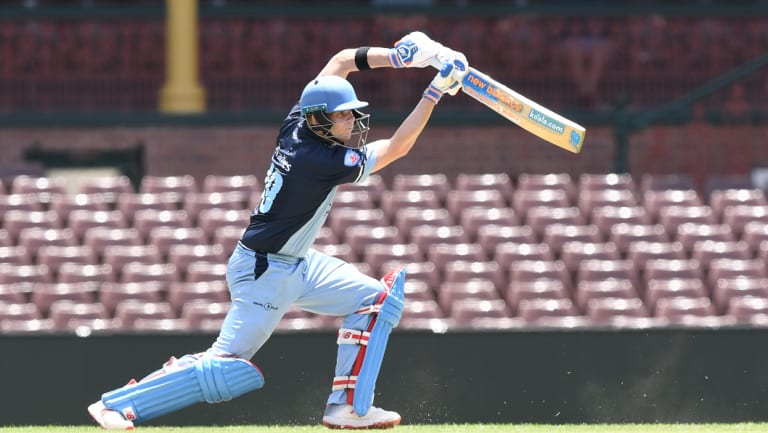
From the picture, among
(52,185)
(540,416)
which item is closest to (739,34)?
(52,185)

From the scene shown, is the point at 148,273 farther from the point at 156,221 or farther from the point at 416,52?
A: the point at 416,52

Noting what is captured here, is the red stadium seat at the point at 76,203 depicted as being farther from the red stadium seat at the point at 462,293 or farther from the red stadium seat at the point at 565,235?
the red stadium seat at the point at 565,235

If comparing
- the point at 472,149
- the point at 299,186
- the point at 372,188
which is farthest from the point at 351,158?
the point at 472,149

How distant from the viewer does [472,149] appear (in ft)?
44.8

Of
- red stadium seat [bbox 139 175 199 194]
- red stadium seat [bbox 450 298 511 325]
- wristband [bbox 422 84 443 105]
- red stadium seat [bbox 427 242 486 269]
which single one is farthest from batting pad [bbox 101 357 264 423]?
red stadium seat [bbox 139 175 199 194]

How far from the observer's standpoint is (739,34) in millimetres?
15039

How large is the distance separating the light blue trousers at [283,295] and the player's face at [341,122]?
1.93 feet

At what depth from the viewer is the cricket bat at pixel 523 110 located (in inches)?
260

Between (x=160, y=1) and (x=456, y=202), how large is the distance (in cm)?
513

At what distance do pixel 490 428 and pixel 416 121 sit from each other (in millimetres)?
1560

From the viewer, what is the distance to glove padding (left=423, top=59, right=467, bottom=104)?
6465mm

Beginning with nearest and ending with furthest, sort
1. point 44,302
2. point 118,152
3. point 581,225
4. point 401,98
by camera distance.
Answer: point 44,302, point 581,225, point 118,152, point 401,98

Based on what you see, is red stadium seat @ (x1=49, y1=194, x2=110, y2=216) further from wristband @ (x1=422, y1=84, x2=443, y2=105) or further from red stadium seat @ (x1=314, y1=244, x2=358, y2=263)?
wristband @ (x1=422, y1=84, x2=443, y2=105)

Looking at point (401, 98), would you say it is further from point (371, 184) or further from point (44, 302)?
point (44, 302)
